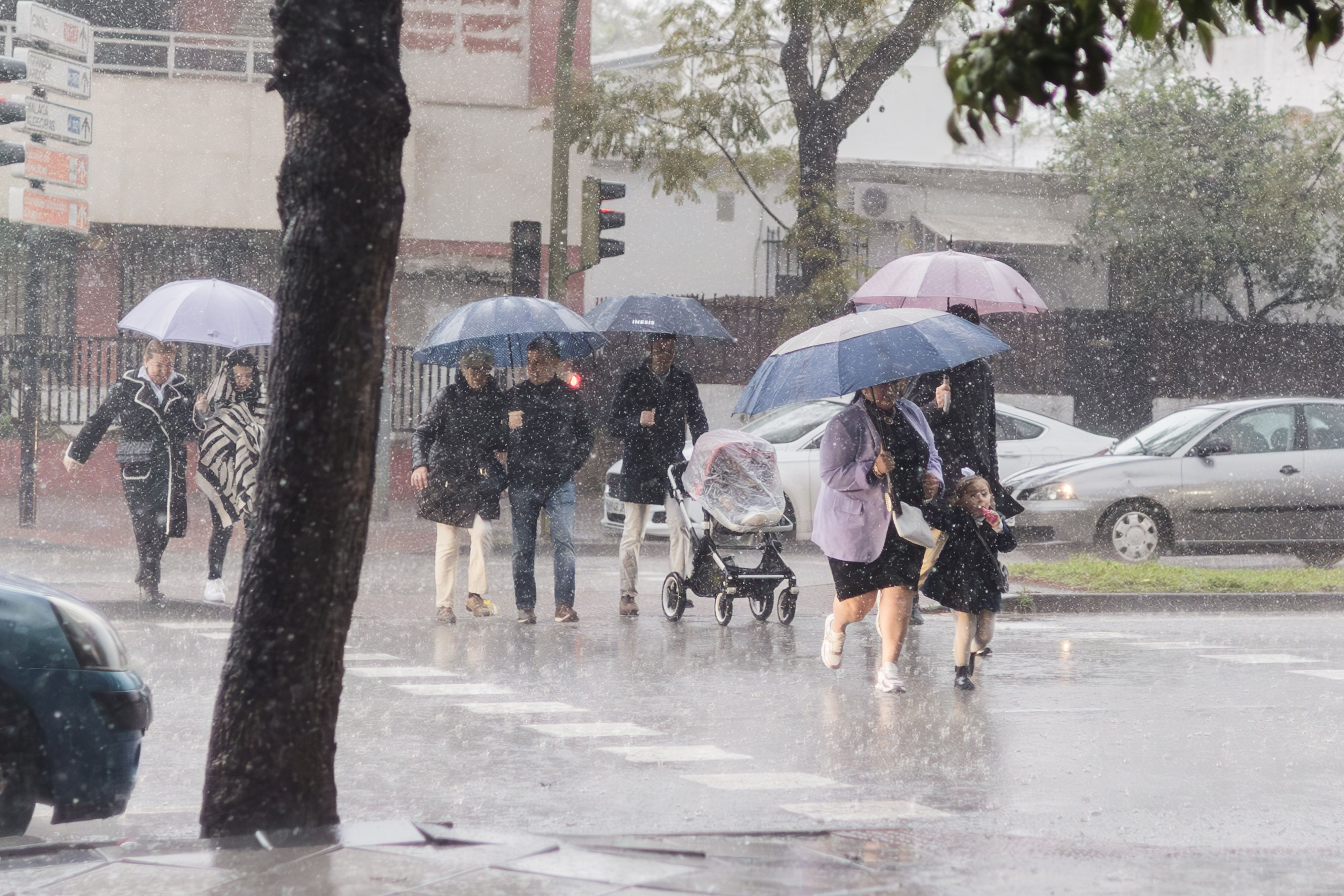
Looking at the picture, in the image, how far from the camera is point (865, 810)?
6.53 meters

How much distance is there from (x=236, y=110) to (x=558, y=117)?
6299 millimetres

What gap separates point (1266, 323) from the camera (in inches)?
1083

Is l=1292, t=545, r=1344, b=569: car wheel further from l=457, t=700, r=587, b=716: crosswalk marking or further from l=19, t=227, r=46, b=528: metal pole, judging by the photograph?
l=19, t=227, r=46, b=528: metal pole

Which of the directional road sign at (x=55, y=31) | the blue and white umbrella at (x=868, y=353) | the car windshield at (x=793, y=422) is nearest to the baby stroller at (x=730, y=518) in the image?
the blue and white umbrella at (x=868, y=353)

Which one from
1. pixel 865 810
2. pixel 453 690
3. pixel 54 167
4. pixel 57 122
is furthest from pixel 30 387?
pixel 865 810

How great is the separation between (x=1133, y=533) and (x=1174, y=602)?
272cm

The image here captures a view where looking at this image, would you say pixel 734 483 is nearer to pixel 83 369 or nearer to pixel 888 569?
pixel 888 569

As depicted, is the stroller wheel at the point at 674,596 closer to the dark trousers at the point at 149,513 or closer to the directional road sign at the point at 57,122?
the dark trousers at the point at 149,513

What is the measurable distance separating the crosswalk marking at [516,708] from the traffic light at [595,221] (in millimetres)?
8406

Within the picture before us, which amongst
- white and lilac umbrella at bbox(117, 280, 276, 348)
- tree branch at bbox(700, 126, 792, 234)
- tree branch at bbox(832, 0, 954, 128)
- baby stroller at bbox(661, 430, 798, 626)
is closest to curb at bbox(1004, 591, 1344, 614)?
baby stroller at bbox(661, 430, 798, 626)

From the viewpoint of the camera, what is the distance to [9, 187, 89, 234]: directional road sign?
15820 millimetres

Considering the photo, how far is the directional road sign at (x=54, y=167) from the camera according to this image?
1581 centimetres

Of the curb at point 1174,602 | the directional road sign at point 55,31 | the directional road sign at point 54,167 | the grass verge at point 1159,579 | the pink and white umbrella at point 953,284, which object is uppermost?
the directional road sign at point 55,31

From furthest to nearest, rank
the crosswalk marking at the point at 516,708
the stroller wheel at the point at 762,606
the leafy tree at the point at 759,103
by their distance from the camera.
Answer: the leafy tree at the point at 759,103 < the stroller wheel at the point at 762,606 < the crosswalk marking at the point at 516,708
